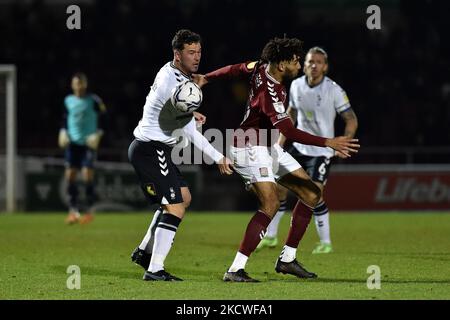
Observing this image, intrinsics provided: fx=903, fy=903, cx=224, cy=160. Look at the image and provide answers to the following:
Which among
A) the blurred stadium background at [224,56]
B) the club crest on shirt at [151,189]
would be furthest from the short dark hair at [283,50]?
the blurred stadium background at [224,56]

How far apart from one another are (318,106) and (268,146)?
262 cm

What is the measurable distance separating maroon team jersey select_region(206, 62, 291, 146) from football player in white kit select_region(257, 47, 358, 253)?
8.04 ft

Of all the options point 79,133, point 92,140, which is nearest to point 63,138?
point 79,133

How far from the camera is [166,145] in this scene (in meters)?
7.91

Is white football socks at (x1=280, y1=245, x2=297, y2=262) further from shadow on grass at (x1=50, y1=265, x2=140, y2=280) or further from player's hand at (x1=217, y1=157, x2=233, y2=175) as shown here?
shadow on grass at (x1=50, y1=265, x2=140, y2=280)

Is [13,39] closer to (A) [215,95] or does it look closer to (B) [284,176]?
(A) [215,95]

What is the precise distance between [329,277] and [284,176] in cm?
100

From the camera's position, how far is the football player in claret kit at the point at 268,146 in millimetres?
7672

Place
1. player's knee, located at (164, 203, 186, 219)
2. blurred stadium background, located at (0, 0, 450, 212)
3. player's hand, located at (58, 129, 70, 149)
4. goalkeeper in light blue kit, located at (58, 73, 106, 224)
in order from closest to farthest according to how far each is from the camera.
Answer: player's knee, located at (164, 203, 186, 219) → player's hand, located at (58, 129, 70, 149) → goalkeeper in light blue kit, located at (58, 73, 106, 224) → blurred stadium background, located at (0, 0, 450, 212)

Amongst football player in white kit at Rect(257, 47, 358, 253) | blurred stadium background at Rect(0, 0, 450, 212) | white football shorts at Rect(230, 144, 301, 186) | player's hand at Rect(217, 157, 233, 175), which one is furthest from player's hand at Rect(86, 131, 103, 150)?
player's hand at Rect(217, 157, 233, 175)

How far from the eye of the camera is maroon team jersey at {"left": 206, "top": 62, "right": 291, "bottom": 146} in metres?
7.68

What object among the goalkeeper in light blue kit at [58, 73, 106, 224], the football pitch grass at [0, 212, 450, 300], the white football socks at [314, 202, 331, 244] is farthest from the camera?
the goalkeeper in light blue kit at [58, 73, 106, 224]

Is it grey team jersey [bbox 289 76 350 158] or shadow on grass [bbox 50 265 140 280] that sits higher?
grey team jersey [bbox 289 76 350 158]

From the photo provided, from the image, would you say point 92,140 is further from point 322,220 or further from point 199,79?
point 199,79
